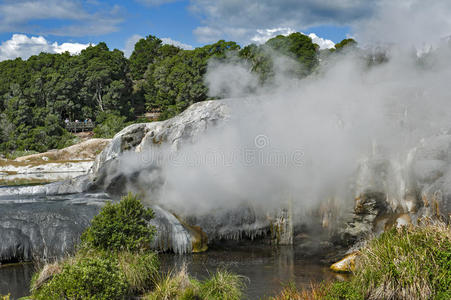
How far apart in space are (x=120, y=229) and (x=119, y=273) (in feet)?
8.47

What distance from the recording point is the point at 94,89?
194ft

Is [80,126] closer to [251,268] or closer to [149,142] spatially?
[149,142]

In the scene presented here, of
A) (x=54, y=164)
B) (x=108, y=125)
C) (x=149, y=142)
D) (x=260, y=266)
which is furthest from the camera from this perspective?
(x=108, y=125)

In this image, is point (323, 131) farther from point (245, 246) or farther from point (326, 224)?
point (245, 246)

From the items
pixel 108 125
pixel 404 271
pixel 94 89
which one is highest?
pixel 94 89

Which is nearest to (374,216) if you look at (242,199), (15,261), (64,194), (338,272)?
(338,272)

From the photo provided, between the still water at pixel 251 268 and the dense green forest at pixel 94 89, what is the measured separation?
33.4 metres

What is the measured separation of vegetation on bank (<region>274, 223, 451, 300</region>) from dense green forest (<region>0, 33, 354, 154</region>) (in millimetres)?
38164

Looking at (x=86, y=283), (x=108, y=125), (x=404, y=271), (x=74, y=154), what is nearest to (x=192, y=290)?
(x=86, y=283)

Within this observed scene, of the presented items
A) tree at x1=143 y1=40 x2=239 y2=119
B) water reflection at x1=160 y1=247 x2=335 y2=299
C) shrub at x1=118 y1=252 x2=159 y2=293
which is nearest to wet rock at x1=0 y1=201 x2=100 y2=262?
water reflection at x1=160 y1=247 x2=335 y2=299

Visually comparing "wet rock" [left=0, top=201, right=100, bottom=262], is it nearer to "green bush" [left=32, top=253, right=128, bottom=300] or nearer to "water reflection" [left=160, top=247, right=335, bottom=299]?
"water reflection" [left=160, top=247, right=335, bottom=299]

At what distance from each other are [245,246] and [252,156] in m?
3.89

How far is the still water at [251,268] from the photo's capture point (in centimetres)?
1003

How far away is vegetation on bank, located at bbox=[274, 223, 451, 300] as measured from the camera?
689 centimetres
